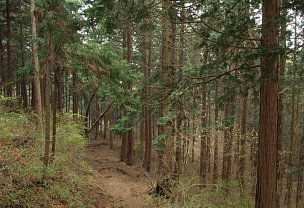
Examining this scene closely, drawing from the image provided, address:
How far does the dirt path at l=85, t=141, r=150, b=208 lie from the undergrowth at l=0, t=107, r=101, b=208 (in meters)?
1.18

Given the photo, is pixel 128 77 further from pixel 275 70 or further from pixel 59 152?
pixel 275 70

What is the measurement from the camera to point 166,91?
8.30 m

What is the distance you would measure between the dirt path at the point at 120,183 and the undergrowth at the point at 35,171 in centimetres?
118

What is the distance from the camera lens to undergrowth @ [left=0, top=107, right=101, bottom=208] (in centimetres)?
740

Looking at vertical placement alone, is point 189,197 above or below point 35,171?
below

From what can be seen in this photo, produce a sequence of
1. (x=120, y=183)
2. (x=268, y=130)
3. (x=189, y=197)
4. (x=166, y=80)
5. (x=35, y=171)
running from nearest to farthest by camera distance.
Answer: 1. (x=268, y=130)
2. (x=189, y=197)
3. (x=35, y=171)
4. (x=166, y=80)
5. (x=120, y=183)

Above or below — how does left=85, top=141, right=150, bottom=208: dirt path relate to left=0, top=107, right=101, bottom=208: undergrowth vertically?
below

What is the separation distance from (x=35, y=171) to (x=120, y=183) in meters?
6.94

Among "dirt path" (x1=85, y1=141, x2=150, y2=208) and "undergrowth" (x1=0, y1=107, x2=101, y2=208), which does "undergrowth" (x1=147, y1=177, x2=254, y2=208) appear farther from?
"dirt path" (x1=85, y1=141, x2=150, y2=208)

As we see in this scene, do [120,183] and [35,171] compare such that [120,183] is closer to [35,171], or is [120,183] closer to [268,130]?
[35,171]

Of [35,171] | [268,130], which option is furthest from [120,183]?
[268,130]

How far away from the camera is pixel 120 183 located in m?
14.6

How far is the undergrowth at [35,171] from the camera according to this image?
7396 mm

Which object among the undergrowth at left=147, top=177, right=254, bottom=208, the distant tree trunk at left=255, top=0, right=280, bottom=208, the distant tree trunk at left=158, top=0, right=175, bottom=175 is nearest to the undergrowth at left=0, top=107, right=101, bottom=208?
the undergrowth at left=147, top=177, right=254, bottom=208
